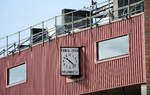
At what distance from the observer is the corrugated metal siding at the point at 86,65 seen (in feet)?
85.4

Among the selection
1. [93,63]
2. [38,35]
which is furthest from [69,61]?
[38,35]

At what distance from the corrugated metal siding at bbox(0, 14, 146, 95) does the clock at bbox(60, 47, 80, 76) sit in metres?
0.41

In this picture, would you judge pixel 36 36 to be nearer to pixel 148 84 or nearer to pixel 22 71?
pixel 22 71

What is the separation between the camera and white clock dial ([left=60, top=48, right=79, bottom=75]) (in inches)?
1195

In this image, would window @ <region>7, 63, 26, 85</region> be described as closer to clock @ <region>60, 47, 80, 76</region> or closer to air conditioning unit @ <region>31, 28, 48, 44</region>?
air conditioning unit @ <region>31, 28, 48, 44</region>

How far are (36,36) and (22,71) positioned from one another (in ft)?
9.69

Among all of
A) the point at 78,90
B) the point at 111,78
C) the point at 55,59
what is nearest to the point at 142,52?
the point at 111,78

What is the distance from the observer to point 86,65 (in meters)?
29.7

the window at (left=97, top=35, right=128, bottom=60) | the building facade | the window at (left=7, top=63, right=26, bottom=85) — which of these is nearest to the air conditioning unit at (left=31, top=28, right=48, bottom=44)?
the building facade

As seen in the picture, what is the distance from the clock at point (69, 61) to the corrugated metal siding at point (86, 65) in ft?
1.36

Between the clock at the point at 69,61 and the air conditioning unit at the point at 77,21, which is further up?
the air conditioning unit at the point at 77,21

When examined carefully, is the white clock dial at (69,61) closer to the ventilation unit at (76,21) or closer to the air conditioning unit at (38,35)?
the ventilation unit at (76,21)

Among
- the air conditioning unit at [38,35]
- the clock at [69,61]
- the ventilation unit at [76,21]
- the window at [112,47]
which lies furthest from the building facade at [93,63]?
the ventilation unit at [76,21]

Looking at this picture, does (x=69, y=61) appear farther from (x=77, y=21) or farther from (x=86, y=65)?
(x=77, y=21)
